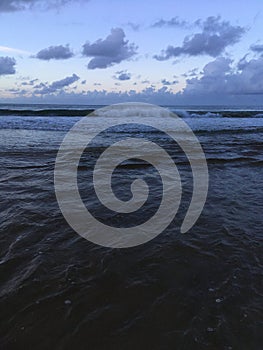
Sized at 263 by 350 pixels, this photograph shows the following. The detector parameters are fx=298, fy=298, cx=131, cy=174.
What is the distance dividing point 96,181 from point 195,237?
3.40m

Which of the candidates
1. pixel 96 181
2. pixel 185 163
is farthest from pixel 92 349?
pixel 185 163

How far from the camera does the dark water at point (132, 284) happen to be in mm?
2461

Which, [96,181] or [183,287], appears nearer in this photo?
[183,287]

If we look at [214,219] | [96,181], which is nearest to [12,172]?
[96,181]

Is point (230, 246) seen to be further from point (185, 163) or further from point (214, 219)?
point (185, 163)

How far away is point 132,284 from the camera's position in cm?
312

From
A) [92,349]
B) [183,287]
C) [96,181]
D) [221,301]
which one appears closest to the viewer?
[92,349]

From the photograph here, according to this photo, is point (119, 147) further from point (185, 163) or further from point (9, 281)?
point (9, 281)

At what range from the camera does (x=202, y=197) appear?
600cm

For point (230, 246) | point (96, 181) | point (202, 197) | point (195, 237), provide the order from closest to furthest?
point (230, 246) → point (195, 237) → point (202, 197) → point (96, 181)

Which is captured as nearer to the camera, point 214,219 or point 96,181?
point 214,219

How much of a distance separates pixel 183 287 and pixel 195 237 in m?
1.23

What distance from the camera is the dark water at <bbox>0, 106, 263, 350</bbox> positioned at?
8.07ft

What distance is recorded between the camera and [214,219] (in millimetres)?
4832
